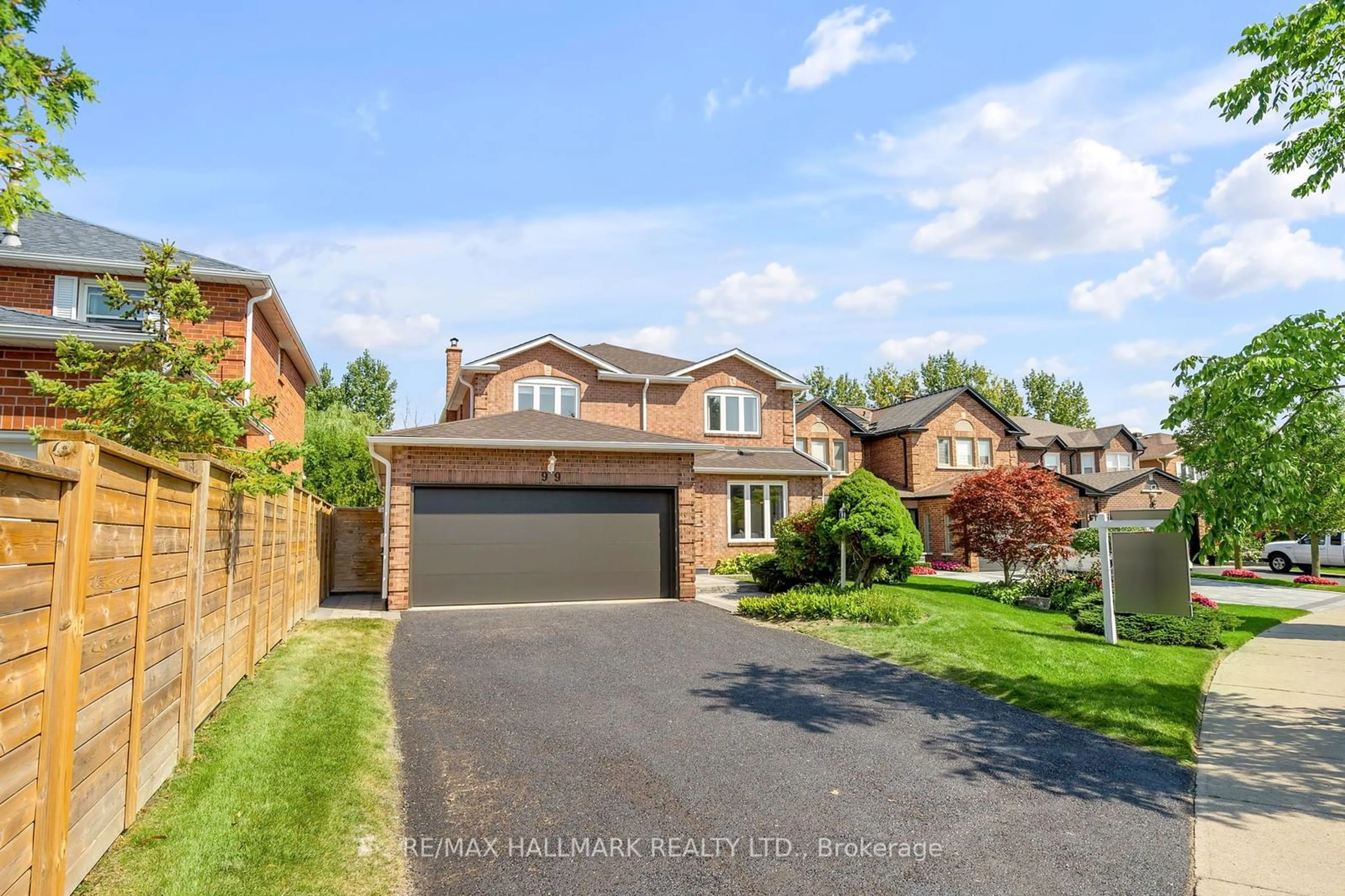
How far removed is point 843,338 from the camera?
3294cm

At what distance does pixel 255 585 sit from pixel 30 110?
6282mm

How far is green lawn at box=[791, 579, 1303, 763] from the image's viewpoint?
7426 mm

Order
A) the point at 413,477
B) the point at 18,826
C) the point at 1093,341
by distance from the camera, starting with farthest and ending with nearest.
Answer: the point at 1093,341
the point at 413,477
the point at 18,826

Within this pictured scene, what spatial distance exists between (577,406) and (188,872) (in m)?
21.0

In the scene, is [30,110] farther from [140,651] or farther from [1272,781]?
[1272,781]

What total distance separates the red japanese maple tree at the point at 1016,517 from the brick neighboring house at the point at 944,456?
9983mm

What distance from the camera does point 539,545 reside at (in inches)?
614

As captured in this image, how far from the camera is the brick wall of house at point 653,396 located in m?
23.6

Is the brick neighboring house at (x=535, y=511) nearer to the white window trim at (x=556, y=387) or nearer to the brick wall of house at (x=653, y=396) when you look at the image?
the white window trim at (x=556, y=387)

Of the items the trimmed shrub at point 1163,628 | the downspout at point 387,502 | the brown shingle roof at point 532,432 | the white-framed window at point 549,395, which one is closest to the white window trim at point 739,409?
the white-framed window at point 549,395

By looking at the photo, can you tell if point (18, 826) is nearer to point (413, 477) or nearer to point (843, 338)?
point (413, 477)

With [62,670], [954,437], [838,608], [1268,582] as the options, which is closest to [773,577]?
[838,608]

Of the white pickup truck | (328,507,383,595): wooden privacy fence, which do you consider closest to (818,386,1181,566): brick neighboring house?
the white pickup truck

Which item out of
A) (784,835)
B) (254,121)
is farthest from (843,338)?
(784,835)
